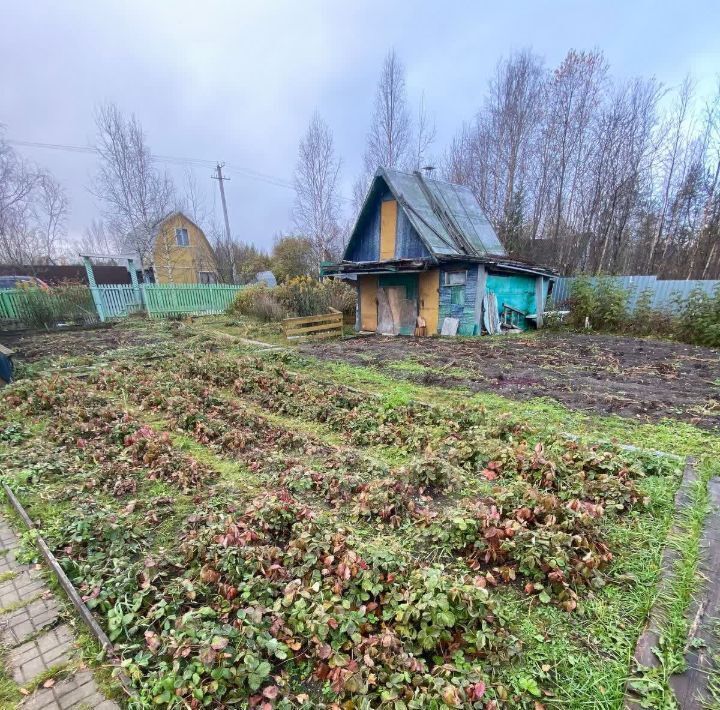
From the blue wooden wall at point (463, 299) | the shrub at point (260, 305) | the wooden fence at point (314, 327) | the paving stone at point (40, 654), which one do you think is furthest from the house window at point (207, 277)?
the paving stone at point (40, 654)

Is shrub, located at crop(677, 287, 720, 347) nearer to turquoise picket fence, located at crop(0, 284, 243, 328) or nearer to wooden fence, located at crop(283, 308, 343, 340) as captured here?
wooden fence, located at crop(283, 308, 343, 340)

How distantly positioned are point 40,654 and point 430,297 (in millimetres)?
12256

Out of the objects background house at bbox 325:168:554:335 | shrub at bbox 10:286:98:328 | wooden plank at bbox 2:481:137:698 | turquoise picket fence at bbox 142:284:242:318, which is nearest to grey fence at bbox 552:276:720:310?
background house at bbox 325:168:554:335

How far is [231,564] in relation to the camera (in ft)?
7.34

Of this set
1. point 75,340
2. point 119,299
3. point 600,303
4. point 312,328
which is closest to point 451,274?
point 312,328

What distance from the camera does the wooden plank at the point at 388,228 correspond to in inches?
526

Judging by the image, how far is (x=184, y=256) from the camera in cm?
2841

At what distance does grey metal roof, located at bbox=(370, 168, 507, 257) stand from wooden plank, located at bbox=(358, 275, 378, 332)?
2919mm

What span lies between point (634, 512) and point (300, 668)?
2.73 m

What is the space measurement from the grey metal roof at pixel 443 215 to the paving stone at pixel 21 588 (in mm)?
11418

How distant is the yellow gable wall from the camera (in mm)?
26906

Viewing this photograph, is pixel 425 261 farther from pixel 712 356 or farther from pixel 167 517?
pixel 167 517

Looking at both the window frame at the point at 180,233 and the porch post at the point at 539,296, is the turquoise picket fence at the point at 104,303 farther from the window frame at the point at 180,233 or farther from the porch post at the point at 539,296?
the porch post at the point at 539,296

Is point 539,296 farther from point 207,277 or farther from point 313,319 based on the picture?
point 207,277
